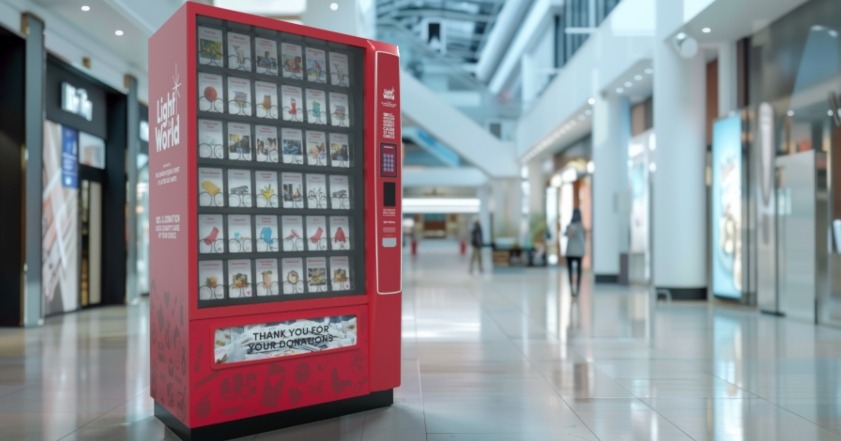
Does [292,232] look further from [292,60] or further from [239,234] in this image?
[292,60]

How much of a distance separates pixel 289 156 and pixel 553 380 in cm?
289

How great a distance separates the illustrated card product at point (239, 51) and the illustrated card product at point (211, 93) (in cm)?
15

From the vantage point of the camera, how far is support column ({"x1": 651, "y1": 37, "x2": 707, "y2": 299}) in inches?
500

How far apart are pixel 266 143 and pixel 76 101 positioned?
27.0 ft

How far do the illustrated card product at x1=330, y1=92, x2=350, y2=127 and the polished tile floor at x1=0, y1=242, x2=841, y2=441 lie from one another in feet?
6.54

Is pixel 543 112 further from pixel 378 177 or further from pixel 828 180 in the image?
pixel 378 177

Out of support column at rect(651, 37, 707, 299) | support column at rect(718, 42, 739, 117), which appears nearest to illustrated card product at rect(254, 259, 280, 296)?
support column at rect(651, 37, 707, 299)

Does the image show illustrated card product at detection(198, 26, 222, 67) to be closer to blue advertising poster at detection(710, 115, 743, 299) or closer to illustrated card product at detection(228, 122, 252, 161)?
illustrated card product at detection(228, 122, 252, 161)

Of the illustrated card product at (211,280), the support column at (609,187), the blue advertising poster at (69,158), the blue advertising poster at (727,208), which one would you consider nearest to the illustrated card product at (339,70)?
the illustrated card product at (211,280)

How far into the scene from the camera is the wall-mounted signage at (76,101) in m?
11.3

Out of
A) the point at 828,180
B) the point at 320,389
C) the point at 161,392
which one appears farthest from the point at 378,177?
the point at 828,180

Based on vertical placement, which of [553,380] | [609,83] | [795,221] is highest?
[609,83]

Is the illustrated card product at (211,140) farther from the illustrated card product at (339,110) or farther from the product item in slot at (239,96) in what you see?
the illustrated card product at (339,110)

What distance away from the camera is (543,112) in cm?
2203
